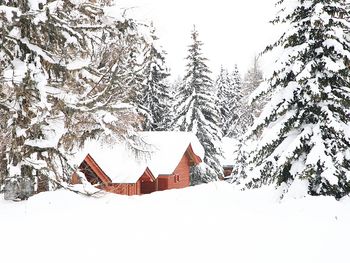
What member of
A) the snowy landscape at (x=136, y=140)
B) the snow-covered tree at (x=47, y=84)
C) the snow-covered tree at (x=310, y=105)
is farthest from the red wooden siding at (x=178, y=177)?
the snow-covered tree at (x=47, y=84)

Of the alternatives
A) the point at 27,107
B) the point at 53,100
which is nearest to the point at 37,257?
the point at 27,107

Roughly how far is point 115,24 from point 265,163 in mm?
5926

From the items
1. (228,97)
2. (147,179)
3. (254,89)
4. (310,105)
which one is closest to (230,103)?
(228,97)

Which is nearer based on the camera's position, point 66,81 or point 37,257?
point 37,257

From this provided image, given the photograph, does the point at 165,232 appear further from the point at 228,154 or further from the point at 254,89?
the point at 228,154

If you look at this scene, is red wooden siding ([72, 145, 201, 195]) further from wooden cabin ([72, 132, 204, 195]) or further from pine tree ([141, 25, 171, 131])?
pine tree ([141, 25, 171, 131])

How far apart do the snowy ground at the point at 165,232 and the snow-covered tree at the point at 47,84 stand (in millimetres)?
1067

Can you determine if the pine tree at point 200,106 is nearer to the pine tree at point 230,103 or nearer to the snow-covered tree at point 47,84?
the pine tree at point 230,103

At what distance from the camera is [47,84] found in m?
9.20

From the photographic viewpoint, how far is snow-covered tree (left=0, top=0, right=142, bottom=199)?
7883mm

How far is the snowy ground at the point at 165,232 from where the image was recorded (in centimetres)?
515

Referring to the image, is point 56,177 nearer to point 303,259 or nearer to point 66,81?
point 66,81

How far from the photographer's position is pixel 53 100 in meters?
8.98

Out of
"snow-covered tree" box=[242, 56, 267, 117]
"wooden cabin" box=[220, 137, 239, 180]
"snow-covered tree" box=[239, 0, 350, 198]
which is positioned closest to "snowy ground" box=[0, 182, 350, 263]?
"snow-covered tree" box=[239, 0, 350, 198]
